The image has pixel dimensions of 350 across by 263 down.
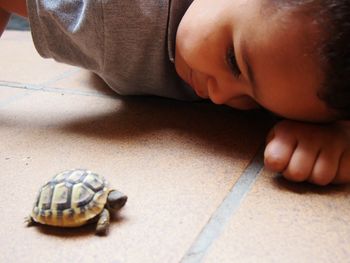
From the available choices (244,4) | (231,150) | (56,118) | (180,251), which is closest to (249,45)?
(244,4)

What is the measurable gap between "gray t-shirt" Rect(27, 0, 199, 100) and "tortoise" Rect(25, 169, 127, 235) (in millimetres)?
357

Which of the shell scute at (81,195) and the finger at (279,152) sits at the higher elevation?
the finger at (279,152)

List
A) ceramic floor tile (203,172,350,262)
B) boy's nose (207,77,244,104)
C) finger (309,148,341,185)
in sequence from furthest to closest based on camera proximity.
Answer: boy's nose (207,77,244,104), finger (309,148,341,185), ceramic floor tile (203,172,350,262)

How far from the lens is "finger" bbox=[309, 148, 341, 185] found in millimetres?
537

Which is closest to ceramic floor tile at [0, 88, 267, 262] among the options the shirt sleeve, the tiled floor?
the tiled floor

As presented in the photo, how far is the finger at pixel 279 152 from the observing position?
56 cm

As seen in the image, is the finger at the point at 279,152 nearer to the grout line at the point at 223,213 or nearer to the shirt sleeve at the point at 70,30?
the grout line at the point at 223,213

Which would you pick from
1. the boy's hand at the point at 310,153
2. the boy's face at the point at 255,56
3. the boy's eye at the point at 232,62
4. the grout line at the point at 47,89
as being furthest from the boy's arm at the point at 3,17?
the boy's hand at the point at 310,153

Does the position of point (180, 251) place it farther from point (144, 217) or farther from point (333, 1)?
point (333, 1)

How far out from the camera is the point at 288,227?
1.55 feet

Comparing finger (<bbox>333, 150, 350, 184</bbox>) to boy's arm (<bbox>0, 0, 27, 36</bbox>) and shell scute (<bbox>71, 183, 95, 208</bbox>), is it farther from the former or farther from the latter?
boy's arm (<bbox>0, 0, 27, 36</bbox>)

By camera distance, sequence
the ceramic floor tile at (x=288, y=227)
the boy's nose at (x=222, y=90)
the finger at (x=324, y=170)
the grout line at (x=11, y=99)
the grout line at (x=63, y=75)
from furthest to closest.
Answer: the grout line at (x=63, y=75), the grout line at (x=11, y=99), the boy's nose at (x=222, y=90), the finger at (x=324, y=170), the ceramic floor tile at (x=288, y=227)

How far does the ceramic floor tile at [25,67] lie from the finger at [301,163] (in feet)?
2.35

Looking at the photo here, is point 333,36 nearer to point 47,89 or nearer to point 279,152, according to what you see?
point 279,152
